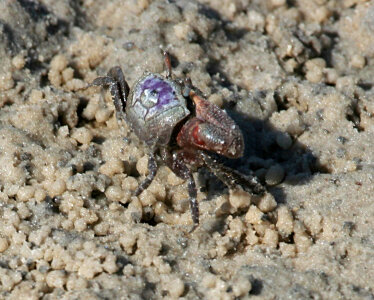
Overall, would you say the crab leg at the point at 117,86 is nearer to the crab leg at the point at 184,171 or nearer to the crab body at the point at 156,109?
the crab body at the point at 156,109

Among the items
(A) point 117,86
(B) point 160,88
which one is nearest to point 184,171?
(B) point 160,88

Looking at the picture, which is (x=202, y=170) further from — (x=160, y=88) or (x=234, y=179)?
(x=160, y=88)

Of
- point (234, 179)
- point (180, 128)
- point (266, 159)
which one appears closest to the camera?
point (234, 179)

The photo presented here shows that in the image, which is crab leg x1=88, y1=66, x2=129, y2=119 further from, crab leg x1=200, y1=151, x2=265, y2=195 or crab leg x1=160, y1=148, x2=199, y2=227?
crab leg x1=200, y1=151, x2=265, y2=195

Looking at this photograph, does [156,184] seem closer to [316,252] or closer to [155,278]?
[155,278]

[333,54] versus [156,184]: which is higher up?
[333,54]

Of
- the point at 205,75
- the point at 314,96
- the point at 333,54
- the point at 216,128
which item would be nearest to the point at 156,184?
the point at 216,128
